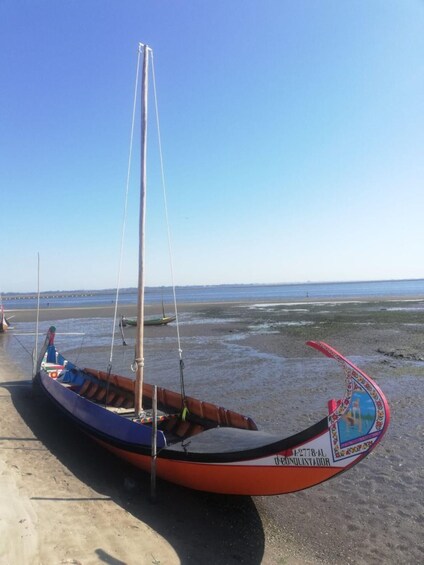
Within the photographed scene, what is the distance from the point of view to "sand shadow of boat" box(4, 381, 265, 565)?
18.5 feet

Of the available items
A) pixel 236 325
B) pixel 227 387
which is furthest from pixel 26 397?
pixel 236 325

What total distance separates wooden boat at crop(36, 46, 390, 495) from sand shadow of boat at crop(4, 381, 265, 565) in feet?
1.06

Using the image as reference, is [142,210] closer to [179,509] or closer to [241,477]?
[241,477]

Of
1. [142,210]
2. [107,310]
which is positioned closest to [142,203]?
[142,210]

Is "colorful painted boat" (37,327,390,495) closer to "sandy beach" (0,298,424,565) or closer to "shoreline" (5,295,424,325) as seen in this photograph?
"sandy beach" (0,298,424,565)

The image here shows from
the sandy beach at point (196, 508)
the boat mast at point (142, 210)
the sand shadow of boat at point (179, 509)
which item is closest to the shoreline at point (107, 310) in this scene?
the sandy beach at point (196, 508)

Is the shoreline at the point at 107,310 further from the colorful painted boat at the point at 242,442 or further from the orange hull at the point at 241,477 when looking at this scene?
the orange hull at the point at 241,477

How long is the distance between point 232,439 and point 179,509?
137cm

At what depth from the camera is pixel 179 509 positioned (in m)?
6.63

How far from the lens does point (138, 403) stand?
8586mm

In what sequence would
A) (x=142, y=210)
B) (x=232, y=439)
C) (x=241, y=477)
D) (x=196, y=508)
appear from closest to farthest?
1. (x=241, y=477)
2. (x=196, y=508)
3. (x=232, y=439)
4. (x=142, y=210)

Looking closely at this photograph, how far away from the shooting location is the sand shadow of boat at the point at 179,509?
5.63 m

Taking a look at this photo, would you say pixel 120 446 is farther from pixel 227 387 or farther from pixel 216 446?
pixel 227 387

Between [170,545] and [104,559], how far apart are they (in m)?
0.98
